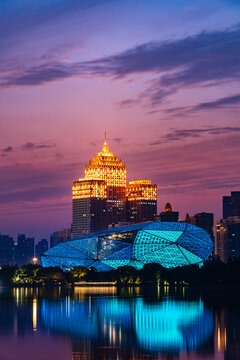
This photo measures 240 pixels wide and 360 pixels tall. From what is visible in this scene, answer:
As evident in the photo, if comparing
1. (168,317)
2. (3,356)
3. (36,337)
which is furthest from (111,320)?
(3,356)

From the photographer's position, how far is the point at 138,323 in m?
76.9

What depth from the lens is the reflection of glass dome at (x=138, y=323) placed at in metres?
62.6

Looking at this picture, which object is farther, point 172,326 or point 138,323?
point 138,323

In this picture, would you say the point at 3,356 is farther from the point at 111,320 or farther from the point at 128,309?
the point at 128,309

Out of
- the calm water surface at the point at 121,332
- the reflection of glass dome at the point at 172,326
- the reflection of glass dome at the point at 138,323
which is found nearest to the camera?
the calm water surface at the point at 121,332

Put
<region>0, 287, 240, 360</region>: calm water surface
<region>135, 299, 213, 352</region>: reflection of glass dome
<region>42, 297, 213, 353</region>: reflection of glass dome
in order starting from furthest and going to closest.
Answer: <region>42, 297, 213, 353</region>: reflection of glass dome, <region>135, 299, 213, 352</region>: reflection of glass dome, <region>0, 287, 240, 360</region>: calm water surface

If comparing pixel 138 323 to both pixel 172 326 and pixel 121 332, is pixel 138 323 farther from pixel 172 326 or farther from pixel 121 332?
pixel 121 332

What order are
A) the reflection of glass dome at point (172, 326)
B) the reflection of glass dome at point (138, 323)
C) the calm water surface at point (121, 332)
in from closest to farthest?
the calm water surface at point (121, 332) < the reflection of glass dome at point (172, 326) < the reflection of glass dome at point (138, 323)

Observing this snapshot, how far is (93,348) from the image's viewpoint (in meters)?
58.2

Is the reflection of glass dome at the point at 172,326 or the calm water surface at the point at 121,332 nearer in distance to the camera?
the calm water surface at the point at 121,332

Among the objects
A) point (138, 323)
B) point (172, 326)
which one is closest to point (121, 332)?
point (172, 326)

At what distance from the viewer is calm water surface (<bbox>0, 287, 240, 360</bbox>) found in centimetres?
5612

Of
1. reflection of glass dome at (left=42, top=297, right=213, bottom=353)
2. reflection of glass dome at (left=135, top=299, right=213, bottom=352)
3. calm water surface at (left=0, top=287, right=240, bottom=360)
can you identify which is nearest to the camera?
calm water surface at (left=0, top=287, right=240, bottom=360)

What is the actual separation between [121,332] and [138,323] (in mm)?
8234
